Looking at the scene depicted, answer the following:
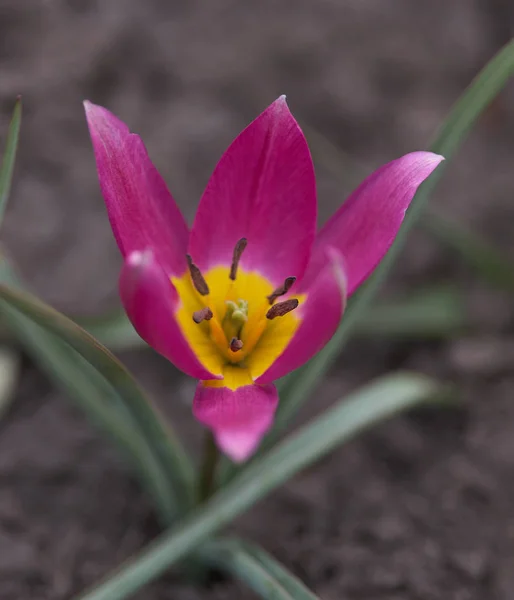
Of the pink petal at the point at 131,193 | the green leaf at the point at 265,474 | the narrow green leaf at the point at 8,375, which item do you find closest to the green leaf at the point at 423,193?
the green leaf at the point at 265,474

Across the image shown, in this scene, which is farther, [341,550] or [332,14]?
[332,14]

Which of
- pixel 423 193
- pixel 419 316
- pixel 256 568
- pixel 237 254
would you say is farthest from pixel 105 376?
pixel 419 316

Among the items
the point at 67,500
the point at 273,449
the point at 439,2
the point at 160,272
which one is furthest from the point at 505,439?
the point at 439,2

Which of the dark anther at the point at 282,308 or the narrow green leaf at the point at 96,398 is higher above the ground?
the dark anther at the point at 282,308

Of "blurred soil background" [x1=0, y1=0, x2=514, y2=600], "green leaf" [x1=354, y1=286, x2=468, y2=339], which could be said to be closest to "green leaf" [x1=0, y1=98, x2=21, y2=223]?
"blurred soil background" [x1=0, y1=0, x2=514, y2=600]

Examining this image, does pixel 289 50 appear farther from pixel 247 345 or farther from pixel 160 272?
pixel 160 272

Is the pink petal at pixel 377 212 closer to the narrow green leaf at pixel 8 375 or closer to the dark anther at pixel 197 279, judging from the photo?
the dark anther at pixel 197 279
